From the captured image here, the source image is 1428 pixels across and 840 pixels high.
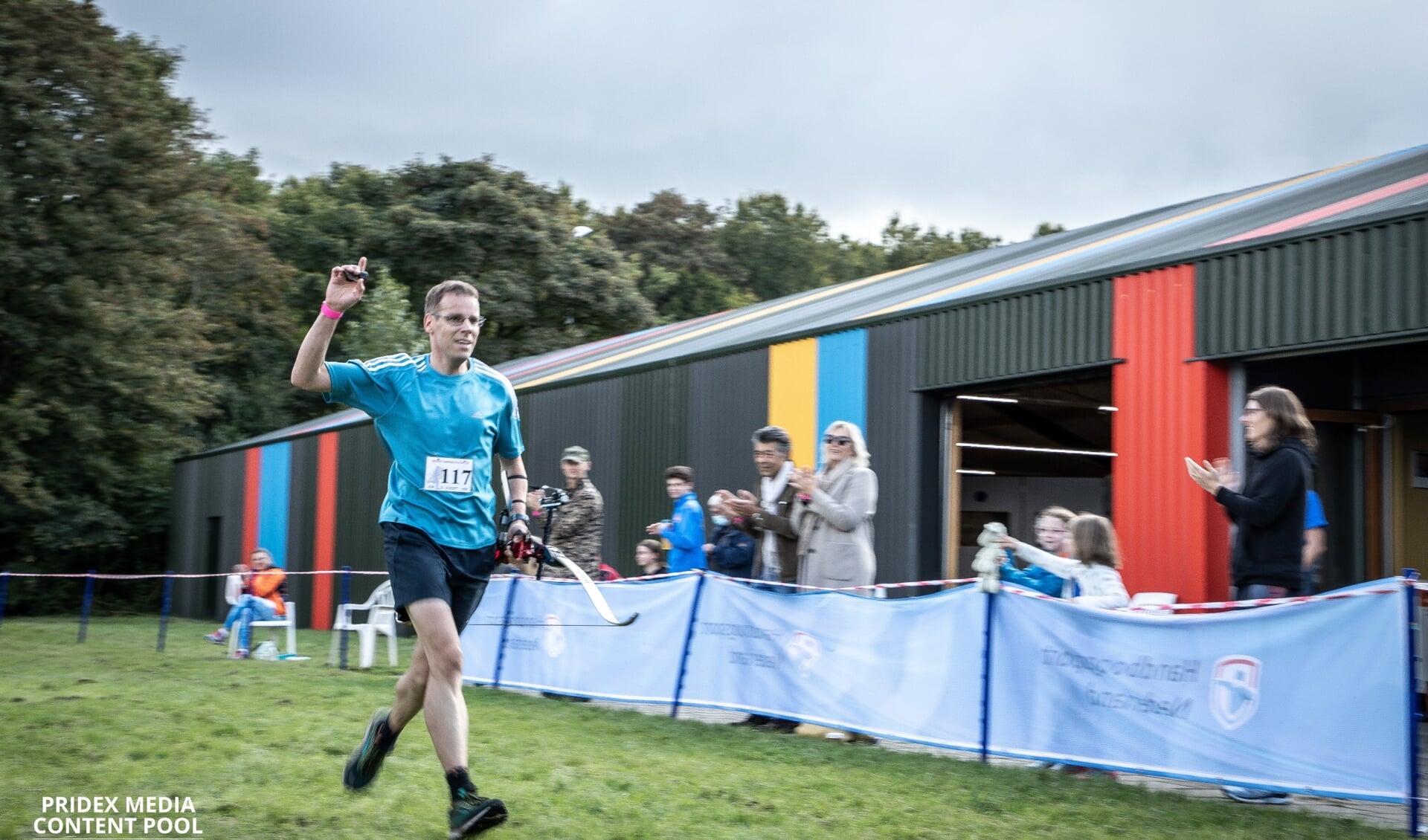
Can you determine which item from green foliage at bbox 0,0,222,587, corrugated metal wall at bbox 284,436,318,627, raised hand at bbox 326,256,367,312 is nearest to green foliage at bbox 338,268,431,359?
green foliage at bbox 0,0,222,587

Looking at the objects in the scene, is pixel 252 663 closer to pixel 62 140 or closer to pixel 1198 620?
pixel 1198 620

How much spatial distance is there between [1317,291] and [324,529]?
19.0m

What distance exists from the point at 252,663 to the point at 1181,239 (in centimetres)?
952

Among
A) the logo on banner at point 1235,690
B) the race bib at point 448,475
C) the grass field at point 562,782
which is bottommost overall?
the grass field at point 562,782

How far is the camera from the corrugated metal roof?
9.99 m

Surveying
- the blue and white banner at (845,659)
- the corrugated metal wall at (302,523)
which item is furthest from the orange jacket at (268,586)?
the corrugated metal wall at (302,523)

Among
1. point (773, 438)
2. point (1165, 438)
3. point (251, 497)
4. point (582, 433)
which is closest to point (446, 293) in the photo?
point (773, 438)

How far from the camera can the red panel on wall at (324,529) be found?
23406 millimetres

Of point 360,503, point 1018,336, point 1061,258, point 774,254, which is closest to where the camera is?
point 1018,336

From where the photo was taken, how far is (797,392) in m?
13.3

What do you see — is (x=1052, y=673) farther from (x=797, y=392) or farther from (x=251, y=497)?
(x=251, y=497)

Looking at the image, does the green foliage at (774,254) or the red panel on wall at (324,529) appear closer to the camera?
the red panel on wall at (324,529)

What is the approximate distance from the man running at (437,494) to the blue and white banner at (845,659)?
3097 millimetres

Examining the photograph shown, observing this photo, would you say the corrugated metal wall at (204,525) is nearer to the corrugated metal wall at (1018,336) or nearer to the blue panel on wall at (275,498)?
the blue panel on wall at (275,498)
